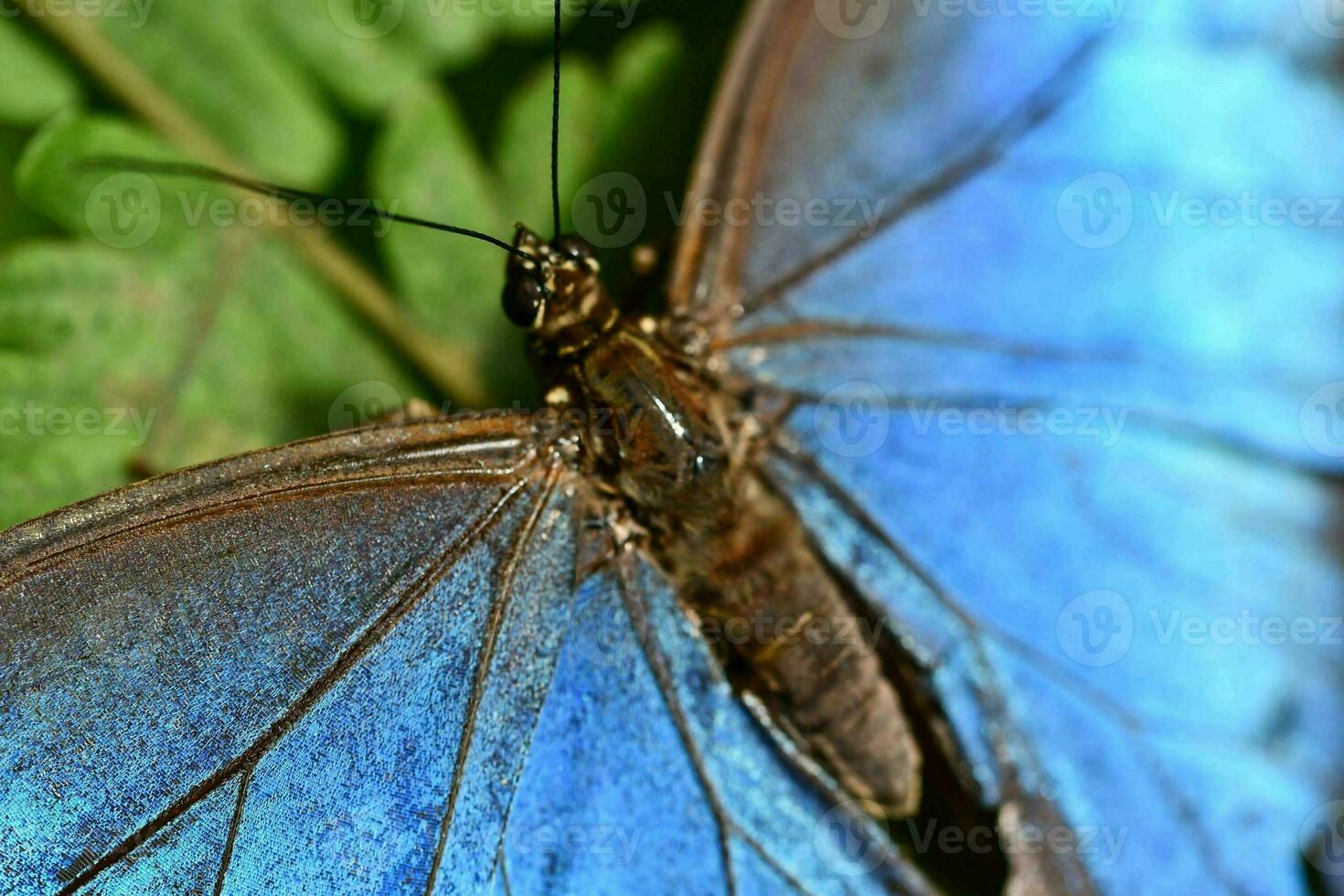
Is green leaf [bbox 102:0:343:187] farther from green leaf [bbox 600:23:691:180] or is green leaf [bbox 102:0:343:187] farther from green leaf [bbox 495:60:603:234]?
green leaf [bbox 600:23:691:180]

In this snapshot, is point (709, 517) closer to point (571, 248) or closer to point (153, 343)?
point (571, 248)

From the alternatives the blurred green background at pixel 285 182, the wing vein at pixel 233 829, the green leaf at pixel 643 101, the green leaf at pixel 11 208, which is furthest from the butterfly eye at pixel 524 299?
the green leaf at pixel 11 208

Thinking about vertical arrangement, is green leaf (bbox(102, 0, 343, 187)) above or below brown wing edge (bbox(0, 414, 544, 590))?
above

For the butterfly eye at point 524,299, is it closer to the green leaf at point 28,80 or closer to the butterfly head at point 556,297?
the butterfly head at point 556,297

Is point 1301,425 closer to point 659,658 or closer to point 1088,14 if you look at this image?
point 1088,14

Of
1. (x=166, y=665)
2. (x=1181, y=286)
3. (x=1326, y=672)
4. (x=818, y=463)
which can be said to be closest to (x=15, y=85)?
(x=166, y=665)

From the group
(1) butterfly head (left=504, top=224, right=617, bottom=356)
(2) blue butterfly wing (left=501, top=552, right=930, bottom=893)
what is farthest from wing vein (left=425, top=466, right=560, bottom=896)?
(1) butterfly head (left=504, top=224, right=617, bottom=356)

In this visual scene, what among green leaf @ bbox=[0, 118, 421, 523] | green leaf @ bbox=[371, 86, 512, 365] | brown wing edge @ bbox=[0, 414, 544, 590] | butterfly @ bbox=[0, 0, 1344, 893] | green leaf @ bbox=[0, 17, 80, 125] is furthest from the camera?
green leaf @ bbox=[371, 86, 512, 365]
